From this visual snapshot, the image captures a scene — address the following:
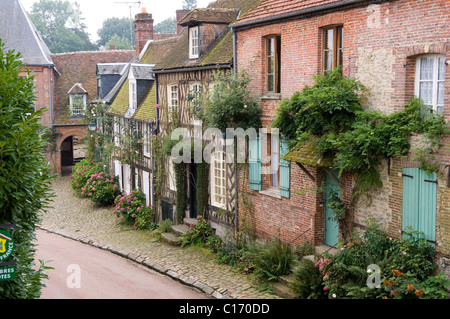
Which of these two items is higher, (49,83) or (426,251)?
(49,83)

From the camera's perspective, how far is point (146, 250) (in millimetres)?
17656

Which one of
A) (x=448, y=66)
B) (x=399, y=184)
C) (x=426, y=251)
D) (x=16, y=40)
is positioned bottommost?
(x=426, y=251)

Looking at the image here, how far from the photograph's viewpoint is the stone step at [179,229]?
18.2 m

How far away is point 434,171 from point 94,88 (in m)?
30.0

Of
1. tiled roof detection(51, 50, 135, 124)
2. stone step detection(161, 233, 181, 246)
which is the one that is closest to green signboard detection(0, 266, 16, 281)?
stone step detection(161, 233, 181, 246)

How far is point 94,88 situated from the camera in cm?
3656

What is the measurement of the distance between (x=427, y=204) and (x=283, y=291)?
3.91m

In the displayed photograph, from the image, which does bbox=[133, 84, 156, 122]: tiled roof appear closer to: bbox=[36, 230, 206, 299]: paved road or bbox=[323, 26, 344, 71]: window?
bbox=[36, 230, 206, 299]: paved road

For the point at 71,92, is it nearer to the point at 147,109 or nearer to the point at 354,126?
the point at 147,109

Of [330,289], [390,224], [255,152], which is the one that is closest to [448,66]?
[390,224]

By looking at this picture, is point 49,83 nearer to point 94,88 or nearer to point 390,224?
point 94,88

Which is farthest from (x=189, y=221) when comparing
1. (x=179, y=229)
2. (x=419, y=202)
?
(x=419, y=202)

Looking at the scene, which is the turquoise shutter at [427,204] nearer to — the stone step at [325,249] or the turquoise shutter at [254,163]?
the stone step at [325,249]

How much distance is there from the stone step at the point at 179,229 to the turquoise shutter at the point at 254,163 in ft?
13.4
